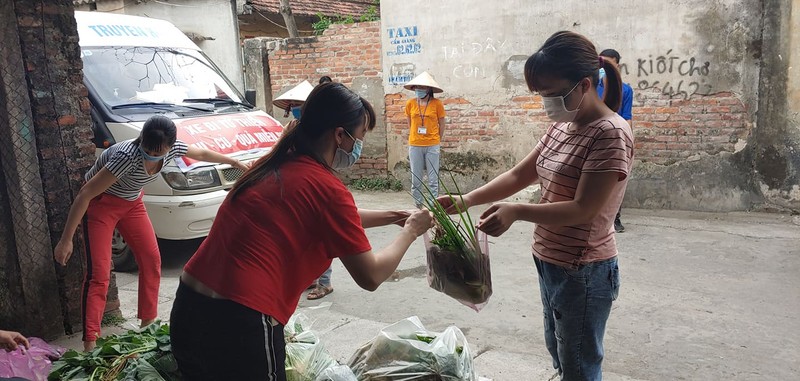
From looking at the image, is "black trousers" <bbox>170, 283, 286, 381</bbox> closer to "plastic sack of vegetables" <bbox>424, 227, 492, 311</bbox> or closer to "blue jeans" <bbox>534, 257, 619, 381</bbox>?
"plastic sack of vegetables" <bbox>424, 227, 492, 311</bbox>

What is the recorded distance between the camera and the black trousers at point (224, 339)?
2.05 meters

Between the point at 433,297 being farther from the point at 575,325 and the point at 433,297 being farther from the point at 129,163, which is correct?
the point at 575,325

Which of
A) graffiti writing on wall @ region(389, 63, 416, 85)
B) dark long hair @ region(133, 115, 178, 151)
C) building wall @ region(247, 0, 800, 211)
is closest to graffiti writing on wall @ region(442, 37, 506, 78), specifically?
building wall @ region(247, 0, 800, 211)

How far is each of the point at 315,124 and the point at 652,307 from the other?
3.72 meters

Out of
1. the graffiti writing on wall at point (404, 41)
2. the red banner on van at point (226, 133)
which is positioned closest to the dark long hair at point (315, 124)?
the red banner on van at point (226, 133)

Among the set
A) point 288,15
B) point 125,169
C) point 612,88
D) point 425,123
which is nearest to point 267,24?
point 288,15

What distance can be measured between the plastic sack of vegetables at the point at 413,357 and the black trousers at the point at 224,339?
834mm

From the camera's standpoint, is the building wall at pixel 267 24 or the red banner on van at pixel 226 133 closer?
the red banner on van at pixel 226 133

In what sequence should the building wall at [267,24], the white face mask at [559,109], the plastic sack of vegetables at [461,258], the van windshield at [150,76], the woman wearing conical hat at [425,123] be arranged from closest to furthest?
the white face mask at [559,109], the plastic sack of vegetables at [461,258], the van windshield at [150,76], the woman wearing conical hat at [425,123], the building wall at [267,24]

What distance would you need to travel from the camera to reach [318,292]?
550 centimetres

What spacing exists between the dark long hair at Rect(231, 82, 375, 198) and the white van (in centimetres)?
407

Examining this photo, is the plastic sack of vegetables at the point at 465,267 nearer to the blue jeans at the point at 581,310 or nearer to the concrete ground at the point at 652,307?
the blue jeans at the point at 581,310

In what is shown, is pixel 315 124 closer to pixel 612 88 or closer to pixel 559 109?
pixel 559 109

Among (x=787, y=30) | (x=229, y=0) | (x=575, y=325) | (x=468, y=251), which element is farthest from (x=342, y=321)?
(x=229, y=0)
